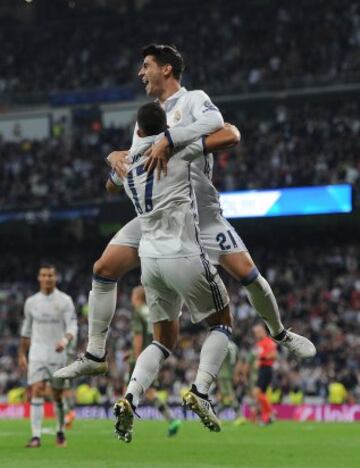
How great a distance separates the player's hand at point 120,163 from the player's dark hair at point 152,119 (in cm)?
35

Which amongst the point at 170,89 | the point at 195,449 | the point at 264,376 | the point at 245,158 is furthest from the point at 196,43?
the point at 170,89

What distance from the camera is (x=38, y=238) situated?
44750 mm

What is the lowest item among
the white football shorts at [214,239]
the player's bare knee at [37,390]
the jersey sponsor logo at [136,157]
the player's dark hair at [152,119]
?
the player's bare knee at [37,390]

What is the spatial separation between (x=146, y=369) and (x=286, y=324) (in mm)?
24232

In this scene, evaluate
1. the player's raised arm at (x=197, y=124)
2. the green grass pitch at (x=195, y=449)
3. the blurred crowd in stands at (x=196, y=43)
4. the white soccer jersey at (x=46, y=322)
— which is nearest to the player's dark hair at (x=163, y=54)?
the player's raised arm at (x=197, y=124)

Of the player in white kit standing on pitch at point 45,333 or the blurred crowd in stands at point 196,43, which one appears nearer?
the player in white kit standing on pitch at point 45,333

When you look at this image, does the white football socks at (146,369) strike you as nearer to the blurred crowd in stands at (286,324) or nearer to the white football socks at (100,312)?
the white football socks at (100,312)

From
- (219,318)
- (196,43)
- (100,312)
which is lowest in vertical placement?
(219,318)

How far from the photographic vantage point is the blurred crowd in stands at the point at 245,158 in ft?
122

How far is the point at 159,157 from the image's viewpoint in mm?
9172

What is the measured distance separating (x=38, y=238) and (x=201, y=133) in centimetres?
3587

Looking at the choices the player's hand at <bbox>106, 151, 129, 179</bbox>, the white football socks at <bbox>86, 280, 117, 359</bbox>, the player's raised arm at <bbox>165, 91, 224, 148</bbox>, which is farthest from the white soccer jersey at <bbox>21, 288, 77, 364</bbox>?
the player's raised arm at <bbox>165, 91, 224, 148</bbox>

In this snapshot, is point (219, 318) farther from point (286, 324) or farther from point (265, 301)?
point (286, 324)

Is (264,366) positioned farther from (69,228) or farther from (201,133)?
(69,228)
